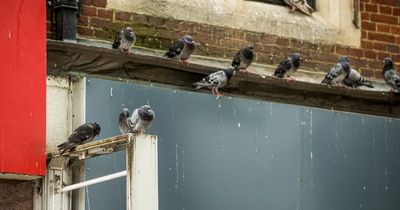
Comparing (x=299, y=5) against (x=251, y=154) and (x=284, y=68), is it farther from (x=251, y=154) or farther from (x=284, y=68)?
(x=251, y=154)

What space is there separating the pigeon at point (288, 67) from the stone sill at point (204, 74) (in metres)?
0.12

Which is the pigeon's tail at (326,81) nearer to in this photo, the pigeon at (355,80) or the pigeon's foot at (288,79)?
the pigeon at (355,80)

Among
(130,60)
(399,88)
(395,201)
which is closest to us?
(130,60)

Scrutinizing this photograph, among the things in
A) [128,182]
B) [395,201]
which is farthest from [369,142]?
[128,182]

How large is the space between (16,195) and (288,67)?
3.12 meters

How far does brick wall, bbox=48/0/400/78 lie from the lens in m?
12.0

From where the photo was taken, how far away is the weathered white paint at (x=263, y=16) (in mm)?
12227

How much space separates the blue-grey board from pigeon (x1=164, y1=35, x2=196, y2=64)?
0.54 m

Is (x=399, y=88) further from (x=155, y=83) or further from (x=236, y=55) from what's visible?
(x=155, y=83)

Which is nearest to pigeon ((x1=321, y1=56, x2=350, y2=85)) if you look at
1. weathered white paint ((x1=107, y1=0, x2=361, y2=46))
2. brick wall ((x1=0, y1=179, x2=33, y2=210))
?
weathered white paint ((x1=107, y1=0, x2=361, y2=46))

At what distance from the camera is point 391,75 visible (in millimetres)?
12891

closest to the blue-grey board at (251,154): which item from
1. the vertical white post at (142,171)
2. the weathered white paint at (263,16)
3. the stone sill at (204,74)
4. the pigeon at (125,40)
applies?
the stone sill at (204,74)

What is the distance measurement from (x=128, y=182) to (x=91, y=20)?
2.86 meters

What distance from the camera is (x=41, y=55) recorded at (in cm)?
1038
